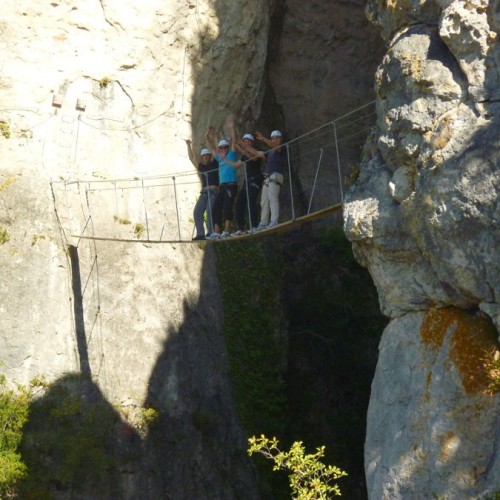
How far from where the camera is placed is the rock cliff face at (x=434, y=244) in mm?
6934

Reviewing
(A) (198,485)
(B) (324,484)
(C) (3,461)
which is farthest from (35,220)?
(B) (324,484)

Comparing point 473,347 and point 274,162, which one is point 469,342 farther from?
point 274,162

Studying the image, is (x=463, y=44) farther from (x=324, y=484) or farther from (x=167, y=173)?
(x=167, y=173)

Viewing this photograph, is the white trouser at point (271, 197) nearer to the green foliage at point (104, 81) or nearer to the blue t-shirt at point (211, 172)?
the blue t-shirt at point (211, 172)

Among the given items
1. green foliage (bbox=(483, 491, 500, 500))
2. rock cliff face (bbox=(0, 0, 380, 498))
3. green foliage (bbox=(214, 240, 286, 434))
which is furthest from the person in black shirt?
green foliage (bbox=(483, 491, 500, 500))

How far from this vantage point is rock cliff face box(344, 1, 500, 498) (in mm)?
6934

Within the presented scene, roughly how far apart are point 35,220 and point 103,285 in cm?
118

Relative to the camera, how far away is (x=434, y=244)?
729 cm

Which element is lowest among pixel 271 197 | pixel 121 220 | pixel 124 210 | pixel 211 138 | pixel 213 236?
pixel 213 236

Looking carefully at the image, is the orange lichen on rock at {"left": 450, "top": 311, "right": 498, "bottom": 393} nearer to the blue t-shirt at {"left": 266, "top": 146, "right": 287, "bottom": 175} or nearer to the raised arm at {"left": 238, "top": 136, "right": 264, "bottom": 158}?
the blue t-shirt at {"left": 266, "top": 146, "right": 287, "bottom": 175}

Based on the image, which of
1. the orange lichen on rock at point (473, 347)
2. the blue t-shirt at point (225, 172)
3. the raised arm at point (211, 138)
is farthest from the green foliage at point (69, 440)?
the orange lichen on rock at point (473, 347)

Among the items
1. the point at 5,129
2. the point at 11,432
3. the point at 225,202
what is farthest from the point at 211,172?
the point at 11,432

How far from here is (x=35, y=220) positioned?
11.6 metres

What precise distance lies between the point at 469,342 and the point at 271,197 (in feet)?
12.4
